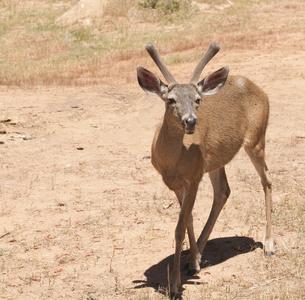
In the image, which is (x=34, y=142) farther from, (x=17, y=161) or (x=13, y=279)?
(x=13, y=279)

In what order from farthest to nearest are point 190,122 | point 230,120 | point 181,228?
point 230,120 → point 181,228 → point 190,122

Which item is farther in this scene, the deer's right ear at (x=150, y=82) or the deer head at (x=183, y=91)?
the deer's right ear at (x=150, y=82)

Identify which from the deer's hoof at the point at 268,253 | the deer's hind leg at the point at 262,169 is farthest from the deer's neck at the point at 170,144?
the deer's hoof at the point at 268,253

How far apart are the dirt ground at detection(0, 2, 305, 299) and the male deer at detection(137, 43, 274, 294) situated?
43 cm

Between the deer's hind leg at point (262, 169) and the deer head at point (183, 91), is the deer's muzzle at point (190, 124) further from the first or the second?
the deer's hind leg at point (262, 169)

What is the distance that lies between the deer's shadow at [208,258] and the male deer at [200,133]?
0.19 metres

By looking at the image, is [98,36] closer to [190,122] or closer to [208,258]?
[208,258]

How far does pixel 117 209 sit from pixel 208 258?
187 cm

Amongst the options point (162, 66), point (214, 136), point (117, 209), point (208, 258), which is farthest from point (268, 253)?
point (162, 66)

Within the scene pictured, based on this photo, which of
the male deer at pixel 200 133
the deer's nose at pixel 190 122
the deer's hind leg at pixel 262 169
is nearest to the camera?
the deer's nose at pixel 190 122

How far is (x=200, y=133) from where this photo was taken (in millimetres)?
6250

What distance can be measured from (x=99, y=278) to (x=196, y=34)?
17998 mm

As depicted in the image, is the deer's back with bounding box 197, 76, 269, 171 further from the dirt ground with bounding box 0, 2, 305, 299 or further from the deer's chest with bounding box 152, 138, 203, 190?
the dirt ground with bounding box 0, 2, 305, 299

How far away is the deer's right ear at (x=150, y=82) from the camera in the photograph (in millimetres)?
5812
